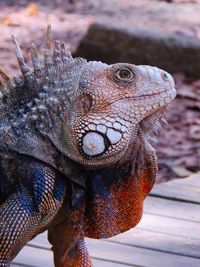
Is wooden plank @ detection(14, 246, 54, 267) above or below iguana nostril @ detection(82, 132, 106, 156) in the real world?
below

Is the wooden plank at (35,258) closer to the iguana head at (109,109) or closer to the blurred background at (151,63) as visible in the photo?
the blurred background at (151,63)

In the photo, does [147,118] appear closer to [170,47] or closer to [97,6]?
[170,47]

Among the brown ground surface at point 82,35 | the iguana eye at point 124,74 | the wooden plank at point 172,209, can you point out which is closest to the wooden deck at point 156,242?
the wooden plank at point 172,209

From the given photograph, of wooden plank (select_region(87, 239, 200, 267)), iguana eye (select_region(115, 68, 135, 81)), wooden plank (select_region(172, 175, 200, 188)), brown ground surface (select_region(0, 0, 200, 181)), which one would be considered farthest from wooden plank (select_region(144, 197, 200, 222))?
iguana eye (select_region(115, 68, 135, 81))

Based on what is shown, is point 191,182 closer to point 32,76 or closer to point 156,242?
point 156,242

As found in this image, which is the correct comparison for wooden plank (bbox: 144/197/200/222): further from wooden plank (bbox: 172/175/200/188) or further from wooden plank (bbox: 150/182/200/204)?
wooden plank (bbox: 172/175/200/188)

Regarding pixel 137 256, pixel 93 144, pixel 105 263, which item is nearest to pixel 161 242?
pixel 137 256

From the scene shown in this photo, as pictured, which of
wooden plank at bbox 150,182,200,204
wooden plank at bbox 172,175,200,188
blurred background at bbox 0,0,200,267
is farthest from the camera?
wooden plank at bbox 172,175,200,188

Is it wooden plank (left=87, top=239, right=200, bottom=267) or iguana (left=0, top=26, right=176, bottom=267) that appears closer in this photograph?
iguana (left=0, top=26, right=176, bottom=267)
